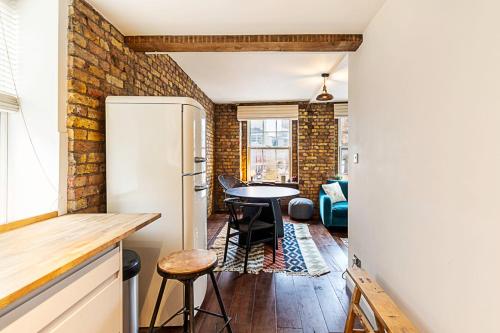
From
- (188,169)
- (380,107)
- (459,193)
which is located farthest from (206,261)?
(380,107)

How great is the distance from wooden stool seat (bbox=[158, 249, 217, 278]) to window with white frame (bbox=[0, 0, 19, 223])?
3.18 feet

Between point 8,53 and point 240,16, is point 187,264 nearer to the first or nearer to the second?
point 8,53

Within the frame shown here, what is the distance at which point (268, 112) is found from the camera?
18.8 ft

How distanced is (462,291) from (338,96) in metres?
4.68

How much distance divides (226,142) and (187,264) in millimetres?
4648

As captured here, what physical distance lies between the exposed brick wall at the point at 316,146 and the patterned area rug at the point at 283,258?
1834mm

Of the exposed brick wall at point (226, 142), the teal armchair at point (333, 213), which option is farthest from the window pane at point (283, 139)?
the teal armchair at point (333, 213)

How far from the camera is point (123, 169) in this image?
6.37 feet

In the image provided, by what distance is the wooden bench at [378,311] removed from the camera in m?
1.25

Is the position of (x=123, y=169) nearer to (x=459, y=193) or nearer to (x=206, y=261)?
(x=206, y=261)

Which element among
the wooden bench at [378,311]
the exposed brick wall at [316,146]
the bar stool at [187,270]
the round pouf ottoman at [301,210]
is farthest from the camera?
the exposed brick wall at [316,146]

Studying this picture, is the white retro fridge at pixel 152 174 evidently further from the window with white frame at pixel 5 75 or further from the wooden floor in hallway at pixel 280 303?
the window with white frame at pixel 5 75

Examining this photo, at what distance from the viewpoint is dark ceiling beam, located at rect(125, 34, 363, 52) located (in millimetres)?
2217

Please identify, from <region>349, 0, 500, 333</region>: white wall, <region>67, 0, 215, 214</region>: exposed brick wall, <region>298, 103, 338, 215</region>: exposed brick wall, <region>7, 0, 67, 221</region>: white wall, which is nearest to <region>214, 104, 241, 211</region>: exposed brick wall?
<region>298, 103, 338, 215</region>: exposed brick wall
